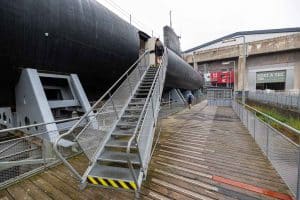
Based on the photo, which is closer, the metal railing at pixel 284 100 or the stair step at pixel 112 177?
the stair step at pixel 112 177

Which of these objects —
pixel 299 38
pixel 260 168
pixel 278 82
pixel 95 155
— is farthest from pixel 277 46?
pixel 95 155

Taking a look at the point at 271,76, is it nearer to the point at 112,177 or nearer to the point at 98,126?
the point at 98,126

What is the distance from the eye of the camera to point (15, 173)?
220 inches

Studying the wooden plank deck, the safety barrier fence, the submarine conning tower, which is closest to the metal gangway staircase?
the wooden plank deck

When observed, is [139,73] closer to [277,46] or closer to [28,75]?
[28,75]

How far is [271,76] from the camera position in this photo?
35875 millimetres

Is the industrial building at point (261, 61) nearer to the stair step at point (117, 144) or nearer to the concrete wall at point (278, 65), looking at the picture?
the concrete wall at point (278, 65)

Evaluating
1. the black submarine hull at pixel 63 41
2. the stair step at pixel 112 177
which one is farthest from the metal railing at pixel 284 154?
the black submarine hull at pixel 63 41

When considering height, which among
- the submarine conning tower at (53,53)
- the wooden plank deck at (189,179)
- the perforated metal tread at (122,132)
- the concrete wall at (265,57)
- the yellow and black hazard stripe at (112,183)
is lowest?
the wooden plank deck at (189,179)

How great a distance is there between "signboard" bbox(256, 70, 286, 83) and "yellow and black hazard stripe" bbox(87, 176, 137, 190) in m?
39.8

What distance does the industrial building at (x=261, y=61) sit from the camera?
32156mm

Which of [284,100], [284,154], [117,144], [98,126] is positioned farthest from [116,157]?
[284,100]

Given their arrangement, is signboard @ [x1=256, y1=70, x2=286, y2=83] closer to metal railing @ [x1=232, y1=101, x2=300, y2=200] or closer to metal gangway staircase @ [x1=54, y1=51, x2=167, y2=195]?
metal railing @ [x1=232, y1=101, x2=300, y2=200]

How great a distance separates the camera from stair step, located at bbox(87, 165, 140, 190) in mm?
3603
